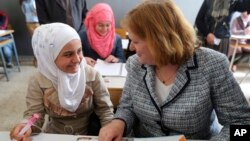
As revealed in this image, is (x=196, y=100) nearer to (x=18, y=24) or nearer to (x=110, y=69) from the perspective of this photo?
(x=110, y=69)

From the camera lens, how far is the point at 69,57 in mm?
1301

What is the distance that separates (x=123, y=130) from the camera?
1092mm

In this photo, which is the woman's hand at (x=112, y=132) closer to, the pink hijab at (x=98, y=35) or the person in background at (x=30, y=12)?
the pink hijab at (x=98, y=35)

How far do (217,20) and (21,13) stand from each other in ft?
11.1

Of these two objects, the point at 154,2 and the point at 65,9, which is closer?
the point at 154,2

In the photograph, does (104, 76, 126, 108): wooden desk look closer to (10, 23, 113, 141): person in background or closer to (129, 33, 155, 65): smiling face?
(10, 23, 113, 141): person in background

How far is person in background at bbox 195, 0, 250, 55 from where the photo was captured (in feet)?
9.05

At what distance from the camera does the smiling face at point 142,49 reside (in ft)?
3.40

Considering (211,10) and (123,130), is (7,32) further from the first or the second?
(123,130)

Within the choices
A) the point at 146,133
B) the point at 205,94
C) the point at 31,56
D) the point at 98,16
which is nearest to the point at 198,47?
the point at 205,94

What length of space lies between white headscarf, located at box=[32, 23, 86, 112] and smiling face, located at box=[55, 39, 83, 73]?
2cm

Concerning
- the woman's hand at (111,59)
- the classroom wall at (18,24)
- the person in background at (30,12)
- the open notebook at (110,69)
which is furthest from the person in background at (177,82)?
the classroom wall at (18,24)

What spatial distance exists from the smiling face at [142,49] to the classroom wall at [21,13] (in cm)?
357

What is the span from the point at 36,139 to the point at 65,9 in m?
1.81
